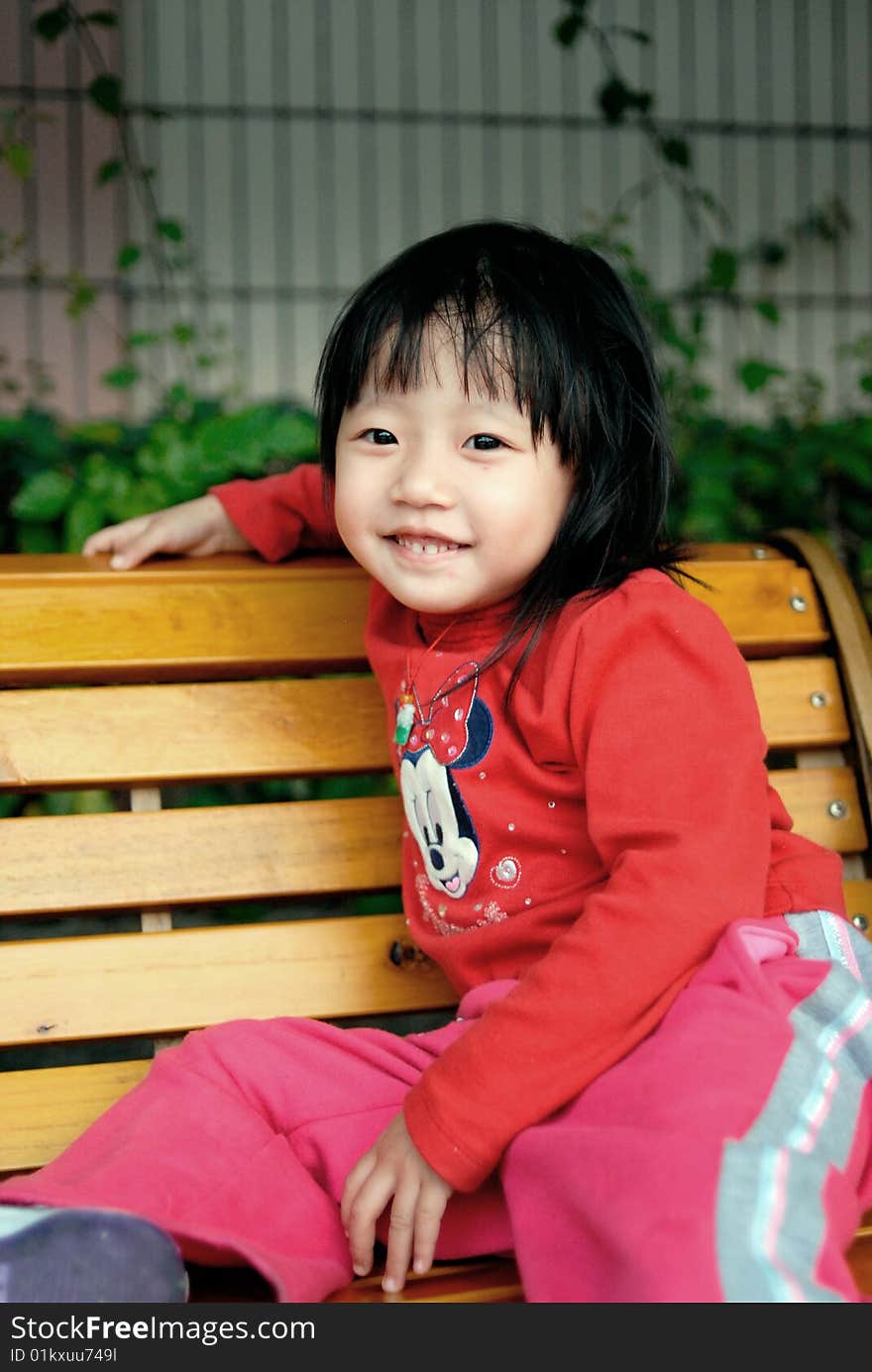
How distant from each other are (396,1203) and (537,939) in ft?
1.04

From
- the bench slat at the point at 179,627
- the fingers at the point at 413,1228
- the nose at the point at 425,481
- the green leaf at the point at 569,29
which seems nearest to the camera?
the fingers at the point at 413,1228

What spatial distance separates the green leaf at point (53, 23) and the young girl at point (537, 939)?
187cm

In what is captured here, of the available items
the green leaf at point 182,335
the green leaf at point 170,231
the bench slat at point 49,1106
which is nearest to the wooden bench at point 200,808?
the bench slat at point 49,1106

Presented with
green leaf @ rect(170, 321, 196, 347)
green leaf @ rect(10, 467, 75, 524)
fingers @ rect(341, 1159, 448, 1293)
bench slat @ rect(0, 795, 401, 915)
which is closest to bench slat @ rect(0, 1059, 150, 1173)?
bench slat @ rect(0, 795, 401, 915)

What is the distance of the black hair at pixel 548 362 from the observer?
1409mm

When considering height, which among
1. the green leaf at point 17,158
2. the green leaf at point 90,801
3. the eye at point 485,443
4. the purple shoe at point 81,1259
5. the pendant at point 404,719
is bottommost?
the green leaf at point 90,801

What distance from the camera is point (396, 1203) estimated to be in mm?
1228

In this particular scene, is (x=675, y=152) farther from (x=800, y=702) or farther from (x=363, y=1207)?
(x=363, y=1207)

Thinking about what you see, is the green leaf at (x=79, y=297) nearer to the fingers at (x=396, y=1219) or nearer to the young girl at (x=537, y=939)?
the young girl at (x=537, y=939)

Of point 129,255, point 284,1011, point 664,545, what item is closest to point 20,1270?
point 284,1011

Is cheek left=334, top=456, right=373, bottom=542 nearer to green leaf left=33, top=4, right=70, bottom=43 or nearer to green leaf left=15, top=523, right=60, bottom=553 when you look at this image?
green leaf left=15, top=523, right=60, bottom=553

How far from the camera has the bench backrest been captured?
1646 millimetres

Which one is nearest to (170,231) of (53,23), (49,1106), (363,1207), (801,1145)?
(53,23)
